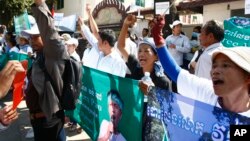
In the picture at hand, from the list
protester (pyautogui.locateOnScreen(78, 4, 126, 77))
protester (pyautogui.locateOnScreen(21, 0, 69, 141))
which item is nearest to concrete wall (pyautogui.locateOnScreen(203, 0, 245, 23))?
protester (pyautogui.locateOnScreen(78, 4, 126, 77))

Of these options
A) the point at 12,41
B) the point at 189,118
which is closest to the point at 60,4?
the point at 12,41

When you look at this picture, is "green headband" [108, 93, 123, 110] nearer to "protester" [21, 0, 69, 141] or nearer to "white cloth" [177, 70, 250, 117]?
"protester" [21, 0, 69, 141]

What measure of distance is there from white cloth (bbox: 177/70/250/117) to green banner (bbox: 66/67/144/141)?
0.46 meters

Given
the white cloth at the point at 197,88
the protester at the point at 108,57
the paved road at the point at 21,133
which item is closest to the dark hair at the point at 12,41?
the paved road at the point at 21,133

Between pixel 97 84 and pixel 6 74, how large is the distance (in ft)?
6.16

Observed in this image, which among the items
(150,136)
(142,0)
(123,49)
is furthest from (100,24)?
(150,136)

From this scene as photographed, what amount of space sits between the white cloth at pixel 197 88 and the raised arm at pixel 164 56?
70 millimetres

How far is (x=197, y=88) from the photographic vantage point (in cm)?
280

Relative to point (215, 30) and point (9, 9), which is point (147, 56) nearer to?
point (215, 30)

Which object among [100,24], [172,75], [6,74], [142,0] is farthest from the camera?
[100,24]

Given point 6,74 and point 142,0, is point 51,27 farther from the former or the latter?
point 142,0

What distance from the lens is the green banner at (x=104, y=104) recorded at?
3.38 meters

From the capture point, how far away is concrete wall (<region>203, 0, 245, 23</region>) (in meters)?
12.1

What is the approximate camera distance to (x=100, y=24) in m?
22.0
